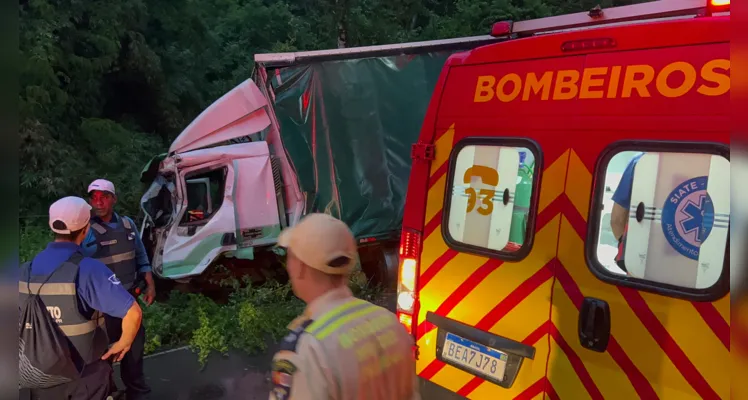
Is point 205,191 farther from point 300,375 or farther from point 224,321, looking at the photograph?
point 300,375

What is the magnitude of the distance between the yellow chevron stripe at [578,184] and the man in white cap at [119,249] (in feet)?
10.5

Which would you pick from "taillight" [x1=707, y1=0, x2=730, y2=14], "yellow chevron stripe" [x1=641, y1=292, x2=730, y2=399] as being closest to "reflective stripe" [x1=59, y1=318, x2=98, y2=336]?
"yellow chevron stripe" [x1=641, y1=292, x2=730, y2=399]

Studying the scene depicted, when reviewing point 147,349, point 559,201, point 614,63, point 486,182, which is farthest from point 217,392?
point 614,63

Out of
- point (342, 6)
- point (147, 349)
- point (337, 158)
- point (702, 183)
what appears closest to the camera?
point (702, 183)

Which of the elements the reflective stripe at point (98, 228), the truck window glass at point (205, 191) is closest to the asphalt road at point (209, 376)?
the reflective stripe at point (98, 228)

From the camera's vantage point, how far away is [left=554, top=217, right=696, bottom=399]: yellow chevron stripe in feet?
7.58

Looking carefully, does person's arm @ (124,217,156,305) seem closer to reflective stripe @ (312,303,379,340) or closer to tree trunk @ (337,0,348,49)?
reflective stripe @ (312,303,379,340)

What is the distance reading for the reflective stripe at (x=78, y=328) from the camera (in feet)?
9.61

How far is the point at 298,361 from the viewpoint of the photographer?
174 cm

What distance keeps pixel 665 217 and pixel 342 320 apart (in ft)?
4.48

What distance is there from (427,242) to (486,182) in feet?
1.54

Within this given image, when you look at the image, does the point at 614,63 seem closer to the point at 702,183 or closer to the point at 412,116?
the point at 702,183

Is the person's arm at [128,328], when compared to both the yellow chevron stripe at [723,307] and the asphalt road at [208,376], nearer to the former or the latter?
the asphalt road at [208,376]

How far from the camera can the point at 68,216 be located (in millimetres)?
3043
